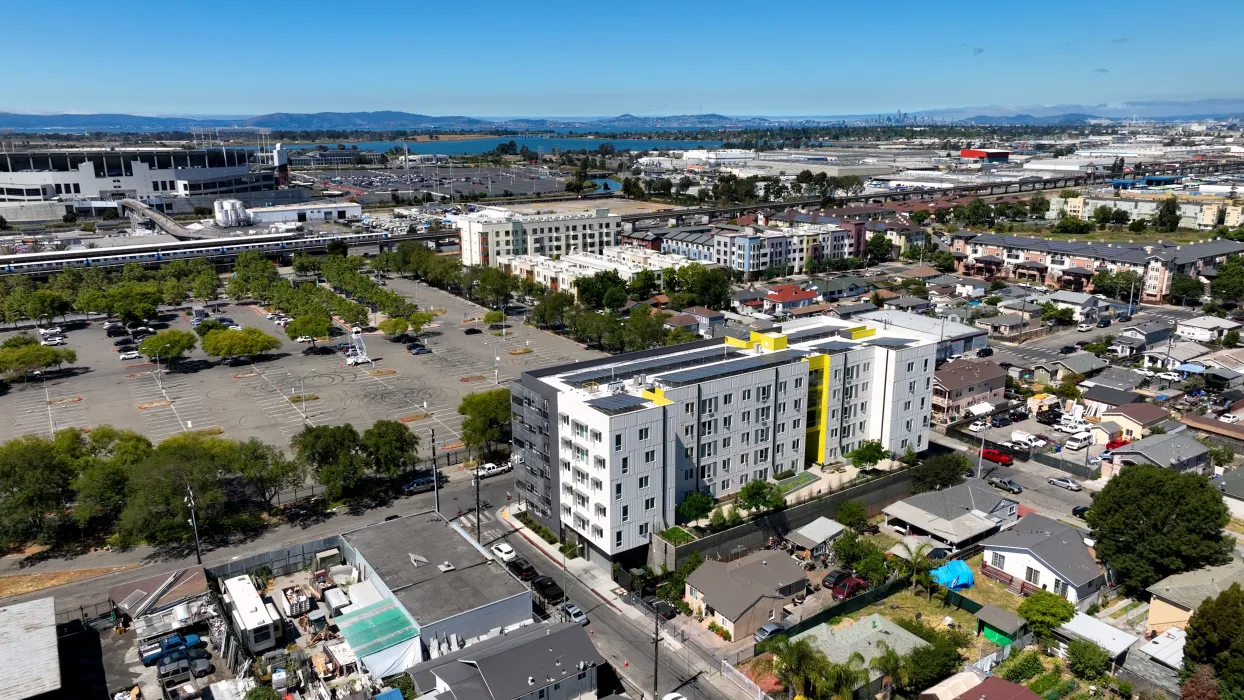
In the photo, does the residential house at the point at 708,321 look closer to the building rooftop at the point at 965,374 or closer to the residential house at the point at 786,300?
the residential house at the point at 786,300

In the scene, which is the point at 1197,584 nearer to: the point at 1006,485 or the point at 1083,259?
the point at 1006,485

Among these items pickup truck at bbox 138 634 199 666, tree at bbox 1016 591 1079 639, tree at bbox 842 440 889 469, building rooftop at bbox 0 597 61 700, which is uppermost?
tree at bbox 842 440 889 469

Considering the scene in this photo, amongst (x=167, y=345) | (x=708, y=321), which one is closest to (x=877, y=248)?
(x=708, y=321)

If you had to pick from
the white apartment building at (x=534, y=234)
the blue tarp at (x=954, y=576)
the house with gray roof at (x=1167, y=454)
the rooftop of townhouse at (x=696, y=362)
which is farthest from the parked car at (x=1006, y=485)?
the white apartment building at (x=534, y=234)

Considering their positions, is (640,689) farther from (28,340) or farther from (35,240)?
(35,240)

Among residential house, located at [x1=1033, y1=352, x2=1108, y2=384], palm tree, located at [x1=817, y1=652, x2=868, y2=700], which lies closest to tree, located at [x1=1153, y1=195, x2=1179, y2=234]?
residential house, located at [x1=1033, y1=352, x2=1108, y2=384]

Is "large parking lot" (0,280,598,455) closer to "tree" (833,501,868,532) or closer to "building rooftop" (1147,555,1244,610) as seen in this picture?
"tree" (833,501,868,532)

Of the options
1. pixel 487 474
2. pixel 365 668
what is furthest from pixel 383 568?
pixel 487 474
